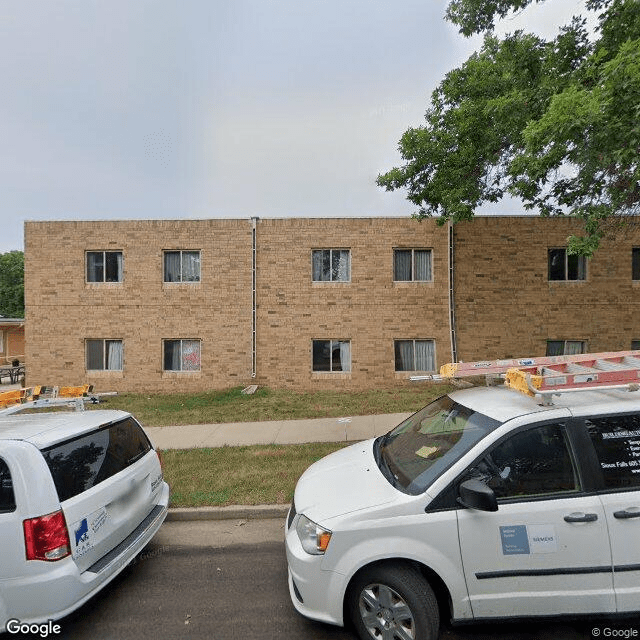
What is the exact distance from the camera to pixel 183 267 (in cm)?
1187

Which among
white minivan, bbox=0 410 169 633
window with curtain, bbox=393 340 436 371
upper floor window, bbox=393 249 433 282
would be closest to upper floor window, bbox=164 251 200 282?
upper floor window, bbox=393 249 433 282

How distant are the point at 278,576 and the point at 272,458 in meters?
2.49

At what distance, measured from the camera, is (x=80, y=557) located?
2.51 meters

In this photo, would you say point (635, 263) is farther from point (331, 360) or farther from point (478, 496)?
point (478, 496)

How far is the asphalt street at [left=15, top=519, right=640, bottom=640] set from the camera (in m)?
2.50

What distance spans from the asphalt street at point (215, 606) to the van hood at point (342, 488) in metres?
0.76

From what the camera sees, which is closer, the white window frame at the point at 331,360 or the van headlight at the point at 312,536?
the van headlight at the point at 312,536

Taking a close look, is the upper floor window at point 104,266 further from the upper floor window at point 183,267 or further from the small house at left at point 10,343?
the small house at left at point 10,343

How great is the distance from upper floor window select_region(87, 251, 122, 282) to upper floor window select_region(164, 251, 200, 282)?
146 centimetres

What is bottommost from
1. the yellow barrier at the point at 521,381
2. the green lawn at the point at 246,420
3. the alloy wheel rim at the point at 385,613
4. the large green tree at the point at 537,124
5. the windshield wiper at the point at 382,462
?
the green lawn at the point at 246,420

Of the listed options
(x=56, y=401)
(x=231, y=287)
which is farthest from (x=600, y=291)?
(x=56, y=401)

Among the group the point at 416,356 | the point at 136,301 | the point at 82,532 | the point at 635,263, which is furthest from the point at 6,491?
the point at 635,263

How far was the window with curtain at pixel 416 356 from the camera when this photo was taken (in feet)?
38.1

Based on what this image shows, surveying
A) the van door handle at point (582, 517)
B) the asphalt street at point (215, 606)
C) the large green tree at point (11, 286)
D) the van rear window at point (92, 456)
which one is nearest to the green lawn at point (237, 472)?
the asphalt street at point (215, 606)
